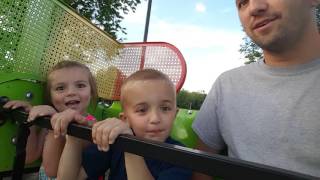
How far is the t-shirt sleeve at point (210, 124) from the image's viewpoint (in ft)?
5.37

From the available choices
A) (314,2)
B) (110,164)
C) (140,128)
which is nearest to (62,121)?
(140,128)

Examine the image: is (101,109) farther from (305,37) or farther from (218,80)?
(305,37)

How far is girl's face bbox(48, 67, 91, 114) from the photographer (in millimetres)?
1753

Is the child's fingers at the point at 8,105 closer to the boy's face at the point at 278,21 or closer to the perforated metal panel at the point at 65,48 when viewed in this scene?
the perforated metal panel at the point at 65,48

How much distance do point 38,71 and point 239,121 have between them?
3.23ft

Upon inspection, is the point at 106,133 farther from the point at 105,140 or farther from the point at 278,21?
the point at 278,21

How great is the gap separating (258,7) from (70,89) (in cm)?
99

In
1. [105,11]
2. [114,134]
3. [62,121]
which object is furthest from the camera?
[105,11]

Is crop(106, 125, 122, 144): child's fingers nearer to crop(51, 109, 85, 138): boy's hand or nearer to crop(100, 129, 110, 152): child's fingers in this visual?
crop(100, 129, 110, 152): child's fingers

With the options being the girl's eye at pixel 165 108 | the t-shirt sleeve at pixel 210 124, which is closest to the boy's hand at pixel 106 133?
the girl's eye at pixel 165 108

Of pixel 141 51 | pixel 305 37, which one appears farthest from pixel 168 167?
pixel 141 51

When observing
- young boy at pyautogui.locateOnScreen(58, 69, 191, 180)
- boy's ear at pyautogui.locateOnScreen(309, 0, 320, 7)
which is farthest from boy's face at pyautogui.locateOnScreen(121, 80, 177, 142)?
boy's ear at pyautogui.locateOnScreen(309, 0, 320, 7)

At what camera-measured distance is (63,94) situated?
1.80 m

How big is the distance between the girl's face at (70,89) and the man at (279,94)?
2.39ft
